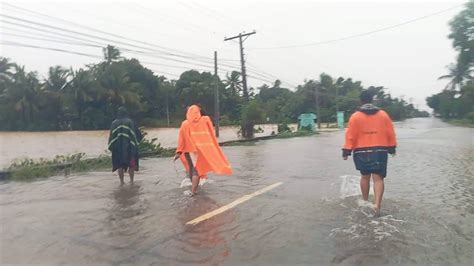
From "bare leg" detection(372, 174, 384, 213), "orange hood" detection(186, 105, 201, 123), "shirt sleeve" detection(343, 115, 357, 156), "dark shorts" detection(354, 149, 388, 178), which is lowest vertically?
"bare leg" detection(372, 174, 384, 213)

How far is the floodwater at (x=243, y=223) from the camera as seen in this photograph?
434 cm

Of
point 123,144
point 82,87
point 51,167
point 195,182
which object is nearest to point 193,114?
point 195,182

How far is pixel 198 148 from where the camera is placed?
746 cm

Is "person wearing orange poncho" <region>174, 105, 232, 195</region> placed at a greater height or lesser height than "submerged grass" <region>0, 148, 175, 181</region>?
greater

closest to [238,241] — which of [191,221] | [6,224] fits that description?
[191,221]

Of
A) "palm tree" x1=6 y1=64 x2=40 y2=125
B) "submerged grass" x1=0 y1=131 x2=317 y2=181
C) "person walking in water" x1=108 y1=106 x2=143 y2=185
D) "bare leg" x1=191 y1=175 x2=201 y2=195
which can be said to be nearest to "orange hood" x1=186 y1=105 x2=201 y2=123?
"bare leg" x1=191 y1=175 x2=201 y2=195

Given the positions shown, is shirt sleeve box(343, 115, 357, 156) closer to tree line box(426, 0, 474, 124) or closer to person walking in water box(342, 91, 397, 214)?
person walking in water box(342, 91, 397, 214)

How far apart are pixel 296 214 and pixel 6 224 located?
12.9 ft

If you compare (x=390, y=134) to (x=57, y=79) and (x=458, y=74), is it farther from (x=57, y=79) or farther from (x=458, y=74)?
(x=458, y=74)

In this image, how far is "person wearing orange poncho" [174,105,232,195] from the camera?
7.46 m

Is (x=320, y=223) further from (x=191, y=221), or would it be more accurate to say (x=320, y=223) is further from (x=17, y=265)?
(x=17, y=265)

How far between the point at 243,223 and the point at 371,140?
82.9 inches

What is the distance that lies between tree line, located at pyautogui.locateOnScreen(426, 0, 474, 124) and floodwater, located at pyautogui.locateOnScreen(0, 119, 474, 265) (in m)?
49.1

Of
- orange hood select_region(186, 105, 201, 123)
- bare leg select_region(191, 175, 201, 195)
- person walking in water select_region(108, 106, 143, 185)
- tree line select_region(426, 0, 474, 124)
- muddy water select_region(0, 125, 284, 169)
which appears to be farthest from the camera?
tree line select_region(426, 0, 474, 124)
